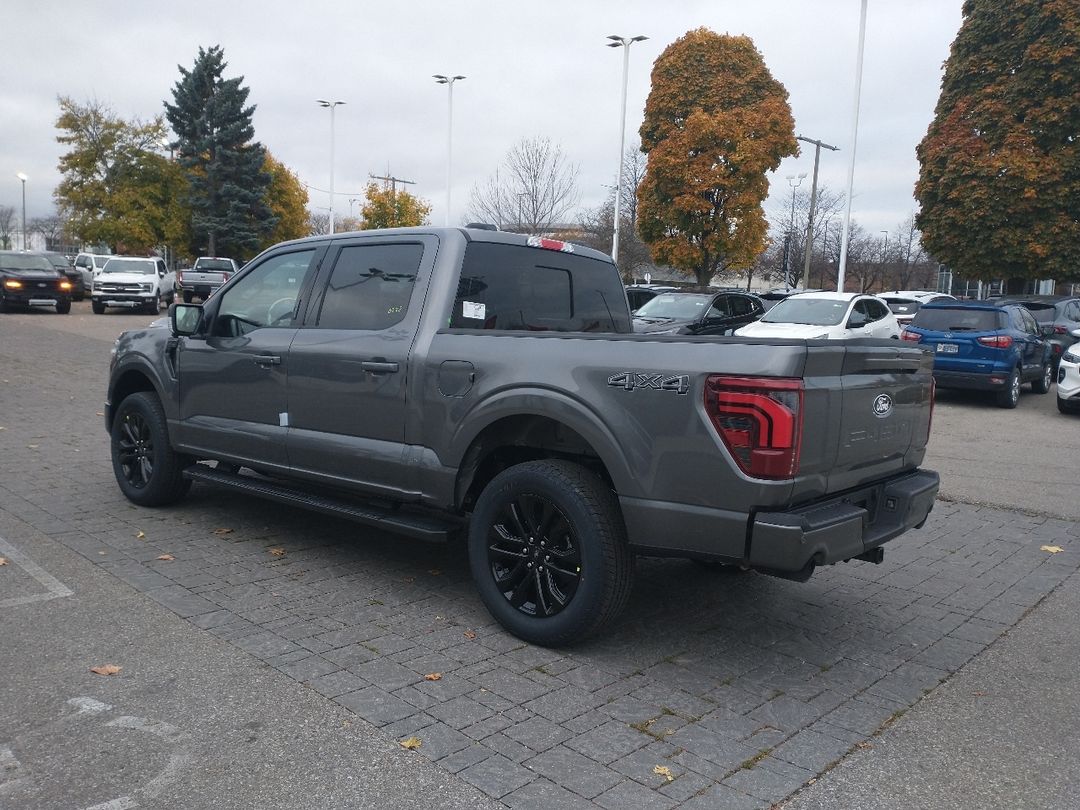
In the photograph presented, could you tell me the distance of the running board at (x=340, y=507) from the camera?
15.1 feet

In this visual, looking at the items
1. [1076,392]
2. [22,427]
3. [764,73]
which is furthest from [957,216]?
[22,427]

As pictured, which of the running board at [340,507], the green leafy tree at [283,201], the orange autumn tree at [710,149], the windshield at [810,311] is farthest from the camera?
the green leafy tree at [283,201]

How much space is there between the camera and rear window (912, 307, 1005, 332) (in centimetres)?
1409

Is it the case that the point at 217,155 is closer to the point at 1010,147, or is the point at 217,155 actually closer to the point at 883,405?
the point at 1010,147

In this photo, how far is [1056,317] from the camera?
18281mm

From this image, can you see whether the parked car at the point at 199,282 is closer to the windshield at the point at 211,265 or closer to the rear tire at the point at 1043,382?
the windshield at the point at 211,265

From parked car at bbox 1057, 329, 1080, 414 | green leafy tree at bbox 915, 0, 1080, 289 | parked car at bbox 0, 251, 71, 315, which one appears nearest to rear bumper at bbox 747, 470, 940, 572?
parked car at bbox 1057, 329, 1080, 414

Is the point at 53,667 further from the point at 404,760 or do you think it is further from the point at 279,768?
the point at 404,760

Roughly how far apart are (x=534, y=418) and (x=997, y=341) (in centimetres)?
1190

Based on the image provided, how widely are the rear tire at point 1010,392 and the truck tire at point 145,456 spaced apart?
12.2m

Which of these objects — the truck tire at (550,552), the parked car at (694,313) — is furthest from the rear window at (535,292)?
the parked car at (694,313)

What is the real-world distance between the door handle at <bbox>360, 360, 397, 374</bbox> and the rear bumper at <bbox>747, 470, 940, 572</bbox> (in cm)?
208

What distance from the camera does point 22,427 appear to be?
9.62m

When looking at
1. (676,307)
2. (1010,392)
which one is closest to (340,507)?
(1010,392)
